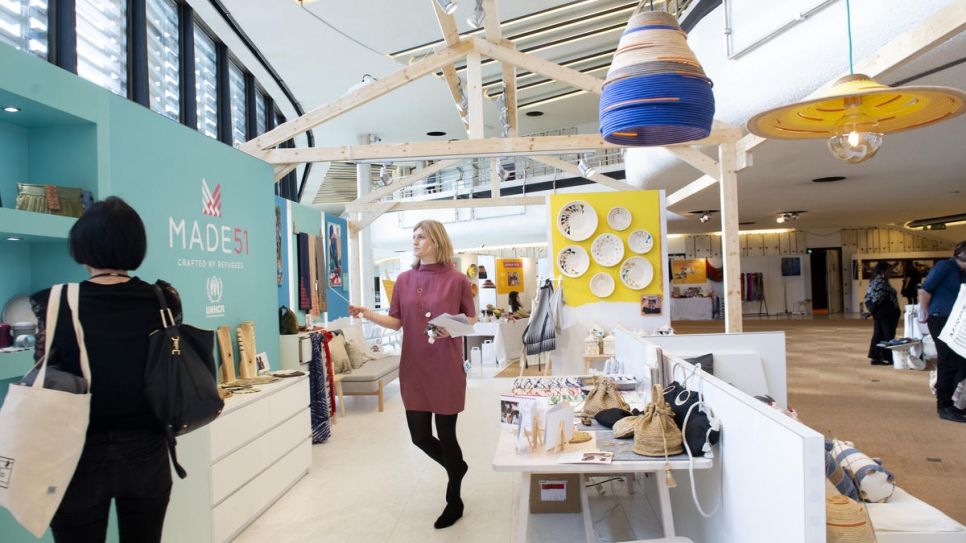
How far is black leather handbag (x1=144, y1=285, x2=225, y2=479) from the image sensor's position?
1820 mm

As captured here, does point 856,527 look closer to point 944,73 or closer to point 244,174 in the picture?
point 944,73

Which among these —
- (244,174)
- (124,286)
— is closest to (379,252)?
(244,174)

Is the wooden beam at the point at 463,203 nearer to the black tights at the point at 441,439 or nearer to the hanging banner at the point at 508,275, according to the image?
the hanging banner at the point at 508,275

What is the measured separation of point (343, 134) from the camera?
12.3 metres

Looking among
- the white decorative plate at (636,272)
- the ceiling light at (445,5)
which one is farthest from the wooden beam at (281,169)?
the white decorative plate at (636,272)

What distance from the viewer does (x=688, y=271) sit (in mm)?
19562

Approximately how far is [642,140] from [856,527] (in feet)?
5.99

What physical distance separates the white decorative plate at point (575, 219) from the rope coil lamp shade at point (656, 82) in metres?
5.14

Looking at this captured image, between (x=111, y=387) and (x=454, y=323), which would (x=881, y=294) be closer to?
(x=454, y=323)

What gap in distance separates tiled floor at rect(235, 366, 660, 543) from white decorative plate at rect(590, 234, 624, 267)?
3057mm

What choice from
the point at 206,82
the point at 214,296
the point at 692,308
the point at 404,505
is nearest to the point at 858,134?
the point at 404,505

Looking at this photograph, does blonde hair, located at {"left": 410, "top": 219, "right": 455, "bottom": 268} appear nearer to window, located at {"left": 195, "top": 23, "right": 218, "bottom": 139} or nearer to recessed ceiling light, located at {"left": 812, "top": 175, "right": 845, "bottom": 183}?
window, located at {"left": 195, "top": 23, "right": 218, "bottom": 139}

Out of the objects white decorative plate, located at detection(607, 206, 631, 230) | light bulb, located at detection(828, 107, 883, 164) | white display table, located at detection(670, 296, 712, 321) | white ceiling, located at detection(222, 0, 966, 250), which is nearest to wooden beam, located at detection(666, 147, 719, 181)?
white ceiling, located at detection(222, 0, 966, 250)

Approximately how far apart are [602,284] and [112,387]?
650cm
